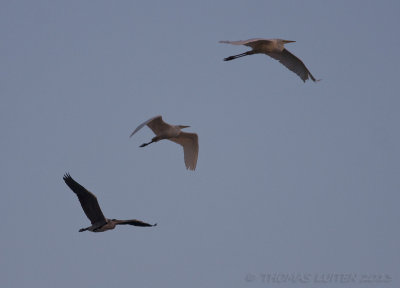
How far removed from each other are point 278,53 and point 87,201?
Result: 6730 millimetres

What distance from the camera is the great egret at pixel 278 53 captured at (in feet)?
69.3

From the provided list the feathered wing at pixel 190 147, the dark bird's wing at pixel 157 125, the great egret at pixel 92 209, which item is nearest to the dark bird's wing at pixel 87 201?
the great egret at pixel 92 209

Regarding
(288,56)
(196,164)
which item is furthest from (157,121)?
(288,56)

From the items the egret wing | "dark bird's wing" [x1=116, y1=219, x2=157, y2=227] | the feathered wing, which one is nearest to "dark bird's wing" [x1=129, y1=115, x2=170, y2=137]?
the feathered wing

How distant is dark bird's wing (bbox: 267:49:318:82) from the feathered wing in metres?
3.33

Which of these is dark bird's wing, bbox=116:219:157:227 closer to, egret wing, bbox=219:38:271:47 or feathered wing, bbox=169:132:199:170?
feathered wing, bbox=169:132:199:170

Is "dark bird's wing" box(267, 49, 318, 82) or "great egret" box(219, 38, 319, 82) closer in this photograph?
"great egret" box(219, 38, 319, 82)

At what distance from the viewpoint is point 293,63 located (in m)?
22.5

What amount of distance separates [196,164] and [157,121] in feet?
7.90

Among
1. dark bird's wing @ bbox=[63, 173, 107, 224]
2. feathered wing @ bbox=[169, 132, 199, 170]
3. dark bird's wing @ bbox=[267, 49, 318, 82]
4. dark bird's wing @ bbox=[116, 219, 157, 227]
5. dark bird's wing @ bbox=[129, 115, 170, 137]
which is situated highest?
dark bird's wing @ bbox=[267, 49, 318, 82]

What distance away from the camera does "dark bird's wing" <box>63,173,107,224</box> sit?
20.9m

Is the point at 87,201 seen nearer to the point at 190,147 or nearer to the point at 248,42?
the point at 190,147

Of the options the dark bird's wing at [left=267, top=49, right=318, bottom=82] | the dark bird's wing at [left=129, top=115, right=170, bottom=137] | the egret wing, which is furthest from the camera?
the dark bird's wing at [left=267, top=49, right=318, bottom=82]

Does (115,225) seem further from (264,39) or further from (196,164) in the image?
(264,39)
